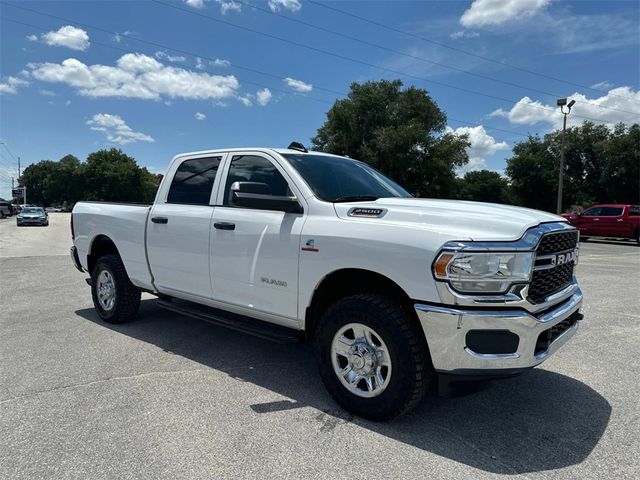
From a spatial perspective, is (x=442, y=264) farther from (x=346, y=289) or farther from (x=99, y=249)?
(x=99, y=249)

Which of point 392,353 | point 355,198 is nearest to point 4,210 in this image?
point 355,198

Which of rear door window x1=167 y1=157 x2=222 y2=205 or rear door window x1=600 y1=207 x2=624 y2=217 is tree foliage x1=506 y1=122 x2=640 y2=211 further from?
rear door window x1=167 y1=157 x2=222 y2=205

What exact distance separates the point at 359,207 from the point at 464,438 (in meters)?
1.75

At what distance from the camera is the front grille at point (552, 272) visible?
3.12 metres

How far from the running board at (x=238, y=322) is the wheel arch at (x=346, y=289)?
22cm

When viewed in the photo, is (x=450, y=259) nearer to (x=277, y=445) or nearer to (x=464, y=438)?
(x=464, y=438)

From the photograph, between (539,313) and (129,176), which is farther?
(129,176)

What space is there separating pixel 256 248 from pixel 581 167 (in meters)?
40.4

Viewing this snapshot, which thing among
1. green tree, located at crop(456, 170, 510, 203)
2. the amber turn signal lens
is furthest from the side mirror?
green tree, located at crop(456, 170, 510, 203)

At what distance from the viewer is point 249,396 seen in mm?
3857

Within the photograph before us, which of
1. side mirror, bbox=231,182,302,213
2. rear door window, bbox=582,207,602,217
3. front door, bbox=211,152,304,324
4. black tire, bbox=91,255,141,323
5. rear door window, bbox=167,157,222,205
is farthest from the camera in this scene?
rear door window, bbox=582,207,602,217

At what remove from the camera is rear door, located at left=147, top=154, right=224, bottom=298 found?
4.67 m

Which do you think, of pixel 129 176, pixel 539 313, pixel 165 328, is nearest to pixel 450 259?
pixel 539 313

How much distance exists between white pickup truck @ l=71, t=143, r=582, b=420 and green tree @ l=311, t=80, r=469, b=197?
3412 centimetres
